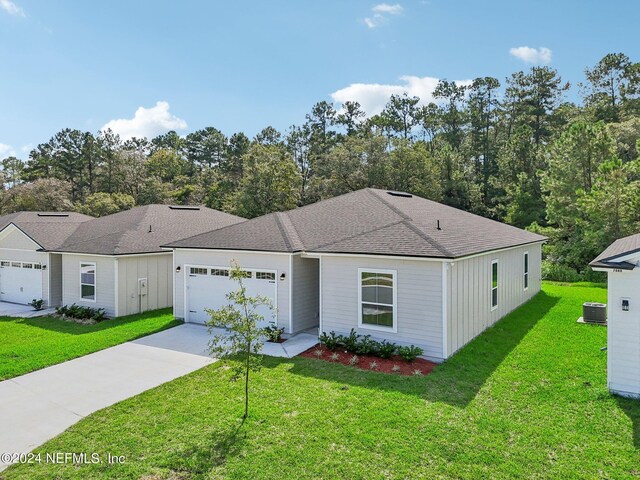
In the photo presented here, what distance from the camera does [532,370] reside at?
8359 millimetres

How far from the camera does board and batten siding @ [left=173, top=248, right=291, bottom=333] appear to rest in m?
11.2

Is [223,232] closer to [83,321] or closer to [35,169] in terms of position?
[83,321]

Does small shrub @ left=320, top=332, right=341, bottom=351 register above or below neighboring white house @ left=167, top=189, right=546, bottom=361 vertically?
below

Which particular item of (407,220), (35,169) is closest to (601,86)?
(407,220)

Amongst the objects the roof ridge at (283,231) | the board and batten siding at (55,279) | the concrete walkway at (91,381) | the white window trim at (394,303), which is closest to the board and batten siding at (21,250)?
the board and batten siding at (55,279)

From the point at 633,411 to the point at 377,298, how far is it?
5099 millimetres

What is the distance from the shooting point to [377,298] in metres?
9.73

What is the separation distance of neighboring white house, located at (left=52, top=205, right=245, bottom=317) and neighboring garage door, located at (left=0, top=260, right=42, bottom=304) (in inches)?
58.1

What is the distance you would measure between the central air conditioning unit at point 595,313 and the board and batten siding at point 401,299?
6146 mm

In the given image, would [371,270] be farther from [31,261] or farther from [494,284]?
[31,261]

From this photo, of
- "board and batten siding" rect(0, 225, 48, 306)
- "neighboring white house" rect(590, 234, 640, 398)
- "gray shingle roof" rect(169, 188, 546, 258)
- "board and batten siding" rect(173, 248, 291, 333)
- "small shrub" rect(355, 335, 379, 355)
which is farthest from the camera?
"board and batten siding" rect(0, 225, 48, 306)

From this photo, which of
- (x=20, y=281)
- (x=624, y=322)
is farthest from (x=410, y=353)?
(x=20, y=281)

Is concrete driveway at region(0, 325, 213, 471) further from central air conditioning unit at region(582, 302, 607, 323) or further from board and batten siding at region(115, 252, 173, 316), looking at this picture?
central air conditioning unit at region(582, 302, 607, 323)

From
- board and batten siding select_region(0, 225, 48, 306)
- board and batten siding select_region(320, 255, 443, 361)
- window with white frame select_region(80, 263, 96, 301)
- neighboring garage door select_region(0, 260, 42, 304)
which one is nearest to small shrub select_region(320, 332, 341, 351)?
board and batten siding select_region(320, 255, 443, 361)
